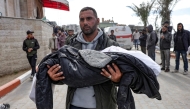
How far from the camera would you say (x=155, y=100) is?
4305 mm

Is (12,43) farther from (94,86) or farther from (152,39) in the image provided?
(94,86)

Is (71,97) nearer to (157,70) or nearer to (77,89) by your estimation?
(77,89)

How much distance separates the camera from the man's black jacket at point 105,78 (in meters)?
1.45

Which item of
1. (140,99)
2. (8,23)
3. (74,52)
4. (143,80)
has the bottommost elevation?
(140,99)

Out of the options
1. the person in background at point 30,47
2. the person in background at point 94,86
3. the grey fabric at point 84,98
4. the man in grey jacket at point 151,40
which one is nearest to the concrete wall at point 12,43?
the person in background at point 30,47

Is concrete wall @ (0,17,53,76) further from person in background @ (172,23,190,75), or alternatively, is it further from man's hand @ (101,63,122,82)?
man's hand @ (101,63,122,82)

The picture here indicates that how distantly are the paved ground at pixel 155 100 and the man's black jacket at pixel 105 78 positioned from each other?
264cm

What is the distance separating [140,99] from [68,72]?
3.39 meters

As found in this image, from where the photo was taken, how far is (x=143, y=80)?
1.48 meters

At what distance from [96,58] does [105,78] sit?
0.60 feet

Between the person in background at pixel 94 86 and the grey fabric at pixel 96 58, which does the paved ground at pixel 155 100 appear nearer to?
the person in background at pixel 94 86

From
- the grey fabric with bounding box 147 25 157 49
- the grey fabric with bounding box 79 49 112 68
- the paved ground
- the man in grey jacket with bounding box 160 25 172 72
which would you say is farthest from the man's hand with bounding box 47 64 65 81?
the grey fabric with bounding box 147 25 157 49

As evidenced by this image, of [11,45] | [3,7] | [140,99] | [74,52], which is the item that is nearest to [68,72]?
[74,52]

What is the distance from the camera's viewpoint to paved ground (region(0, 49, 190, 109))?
404 cm
